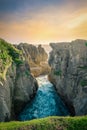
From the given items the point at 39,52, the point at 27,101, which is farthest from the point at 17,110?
the point at 39,52

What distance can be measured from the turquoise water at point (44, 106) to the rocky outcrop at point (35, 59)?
63.7ft

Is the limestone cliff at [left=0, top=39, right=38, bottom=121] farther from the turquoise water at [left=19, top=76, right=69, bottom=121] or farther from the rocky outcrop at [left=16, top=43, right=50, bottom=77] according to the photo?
the rocky outcrop at [left=16, top=43, right=50, bottom=77]

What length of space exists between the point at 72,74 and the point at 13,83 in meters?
9.24

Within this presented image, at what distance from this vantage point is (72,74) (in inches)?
1614

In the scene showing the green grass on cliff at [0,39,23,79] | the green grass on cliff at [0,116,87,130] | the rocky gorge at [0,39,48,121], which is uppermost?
the green grass on cliff at [0,39,23,79]

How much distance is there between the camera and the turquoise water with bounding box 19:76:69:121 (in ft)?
126

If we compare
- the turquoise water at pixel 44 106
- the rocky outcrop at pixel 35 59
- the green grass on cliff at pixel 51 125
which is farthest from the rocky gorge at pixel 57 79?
the rocky outcrop at pixel 35 59

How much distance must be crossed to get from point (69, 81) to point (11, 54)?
10807 millimetres

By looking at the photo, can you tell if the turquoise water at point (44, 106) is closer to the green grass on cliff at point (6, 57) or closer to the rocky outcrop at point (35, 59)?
the green grass on cliff at point (6, 57)

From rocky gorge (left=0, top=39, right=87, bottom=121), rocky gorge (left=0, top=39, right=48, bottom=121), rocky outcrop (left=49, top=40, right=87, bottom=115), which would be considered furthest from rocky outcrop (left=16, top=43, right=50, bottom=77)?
rocky gorge (left=0, top=39, right=48, bottom=121)

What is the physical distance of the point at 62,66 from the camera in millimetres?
44219

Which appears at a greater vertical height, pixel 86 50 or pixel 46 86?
pixel 86 50

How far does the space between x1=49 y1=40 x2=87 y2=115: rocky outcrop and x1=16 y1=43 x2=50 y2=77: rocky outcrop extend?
17195mm

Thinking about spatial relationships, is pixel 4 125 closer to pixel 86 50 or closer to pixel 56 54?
pixel 86 50
